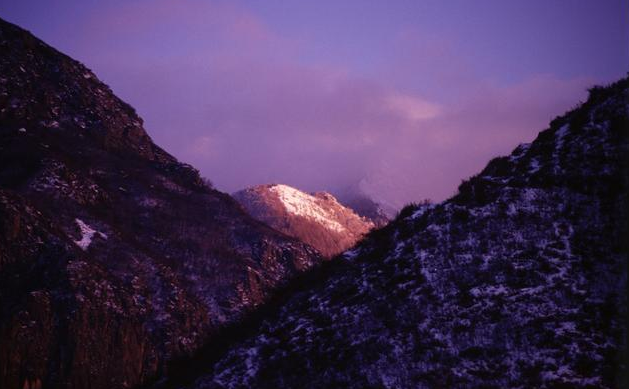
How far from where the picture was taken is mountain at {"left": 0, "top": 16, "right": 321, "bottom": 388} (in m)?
58.2

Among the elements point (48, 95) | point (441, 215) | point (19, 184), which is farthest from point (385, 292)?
point (48, 95)

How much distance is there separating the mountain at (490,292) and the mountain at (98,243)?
10978mm

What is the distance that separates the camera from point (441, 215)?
2106cm

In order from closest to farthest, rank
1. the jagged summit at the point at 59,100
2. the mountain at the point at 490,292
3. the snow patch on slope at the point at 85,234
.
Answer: the mountain at the point at 490,292
the snow patch on slope at the point at 85,234
the jagged summit at the point at 59,100

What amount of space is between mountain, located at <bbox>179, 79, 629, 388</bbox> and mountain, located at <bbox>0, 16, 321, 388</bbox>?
11.0m

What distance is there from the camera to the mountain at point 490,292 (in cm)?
1433

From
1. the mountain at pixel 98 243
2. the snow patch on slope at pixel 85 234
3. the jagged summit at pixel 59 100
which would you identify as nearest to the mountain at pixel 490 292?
the mountain at pixel 98 243

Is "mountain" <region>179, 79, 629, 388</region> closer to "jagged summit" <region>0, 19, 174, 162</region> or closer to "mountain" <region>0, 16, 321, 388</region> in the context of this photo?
"mountain" <region>0, 16, 321, 388</region>

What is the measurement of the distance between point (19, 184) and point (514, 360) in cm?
7788

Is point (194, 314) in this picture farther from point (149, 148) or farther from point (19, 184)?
point (149, 148)

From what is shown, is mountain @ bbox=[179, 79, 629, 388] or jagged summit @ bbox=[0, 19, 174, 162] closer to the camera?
mountain @ bbox=[179, 79, 629, 388]

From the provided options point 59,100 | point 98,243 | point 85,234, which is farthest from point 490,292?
point 59,100

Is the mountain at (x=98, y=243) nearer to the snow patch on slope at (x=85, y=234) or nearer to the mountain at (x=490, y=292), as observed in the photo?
the snow patch on slope at (x=85, y=234)

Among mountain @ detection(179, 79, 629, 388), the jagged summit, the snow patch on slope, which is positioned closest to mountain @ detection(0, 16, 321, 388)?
the snow patch on slope
